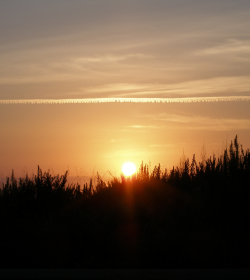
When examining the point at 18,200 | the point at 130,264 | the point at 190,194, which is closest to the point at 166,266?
the point at 130,264

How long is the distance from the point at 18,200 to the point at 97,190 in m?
2.21

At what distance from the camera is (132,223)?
604cm

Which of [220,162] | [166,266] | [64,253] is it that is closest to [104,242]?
[64,253]

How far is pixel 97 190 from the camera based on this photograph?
9.05m

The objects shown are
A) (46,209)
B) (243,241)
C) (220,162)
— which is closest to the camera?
(243,241)

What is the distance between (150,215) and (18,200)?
10.3 ft

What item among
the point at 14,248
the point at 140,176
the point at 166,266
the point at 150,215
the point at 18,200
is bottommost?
the point at 166,266

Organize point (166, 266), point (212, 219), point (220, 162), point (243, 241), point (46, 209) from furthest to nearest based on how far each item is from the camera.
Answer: point (220, 162), point (46, 209), point (212, 219), point (243, 241), point (166, 266)

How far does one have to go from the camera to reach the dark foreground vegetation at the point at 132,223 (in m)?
4.87

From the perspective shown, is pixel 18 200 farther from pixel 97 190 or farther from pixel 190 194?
pixel 190 194

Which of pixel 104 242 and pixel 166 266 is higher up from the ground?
pixel 104 242

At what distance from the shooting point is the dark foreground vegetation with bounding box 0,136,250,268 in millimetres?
4867

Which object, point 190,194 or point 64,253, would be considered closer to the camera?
point 64,253

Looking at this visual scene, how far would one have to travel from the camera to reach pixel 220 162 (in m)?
8.64
